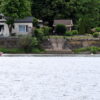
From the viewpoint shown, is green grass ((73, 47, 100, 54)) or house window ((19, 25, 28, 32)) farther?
house window ((19, 25, 28, 32))

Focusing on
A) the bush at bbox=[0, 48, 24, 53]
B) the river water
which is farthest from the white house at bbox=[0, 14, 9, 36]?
the river water

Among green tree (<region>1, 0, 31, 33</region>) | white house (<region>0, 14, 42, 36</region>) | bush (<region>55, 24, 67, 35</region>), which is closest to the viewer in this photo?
green tree (<region>1, 0, 31, 33</region>)

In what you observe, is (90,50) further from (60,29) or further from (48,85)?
(48,85)

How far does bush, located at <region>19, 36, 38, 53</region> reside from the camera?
79.1 metres

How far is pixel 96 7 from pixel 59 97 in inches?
2921

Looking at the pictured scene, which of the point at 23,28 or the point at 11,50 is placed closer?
the point at 11,50

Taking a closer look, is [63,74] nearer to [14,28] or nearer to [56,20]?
[14,28]

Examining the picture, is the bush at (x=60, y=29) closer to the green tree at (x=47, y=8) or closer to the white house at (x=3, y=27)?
the white house at (x=3, y=27)

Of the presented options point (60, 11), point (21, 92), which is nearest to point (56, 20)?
point (60, 11)

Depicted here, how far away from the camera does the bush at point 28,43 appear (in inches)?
3115

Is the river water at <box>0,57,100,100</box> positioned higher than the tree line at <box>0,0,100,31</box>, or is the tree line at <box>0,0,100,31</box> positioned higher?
the river water at <box>0,57,100,100</box>

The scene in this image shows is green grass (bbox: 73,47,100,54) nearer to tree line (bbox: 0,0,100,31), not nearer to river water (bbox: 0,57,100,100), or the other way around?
tree line (bbox: 0,0,100,31)

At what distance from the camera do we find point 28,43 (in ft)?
260

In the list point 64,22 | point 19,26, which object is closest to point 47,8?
point 64,22
